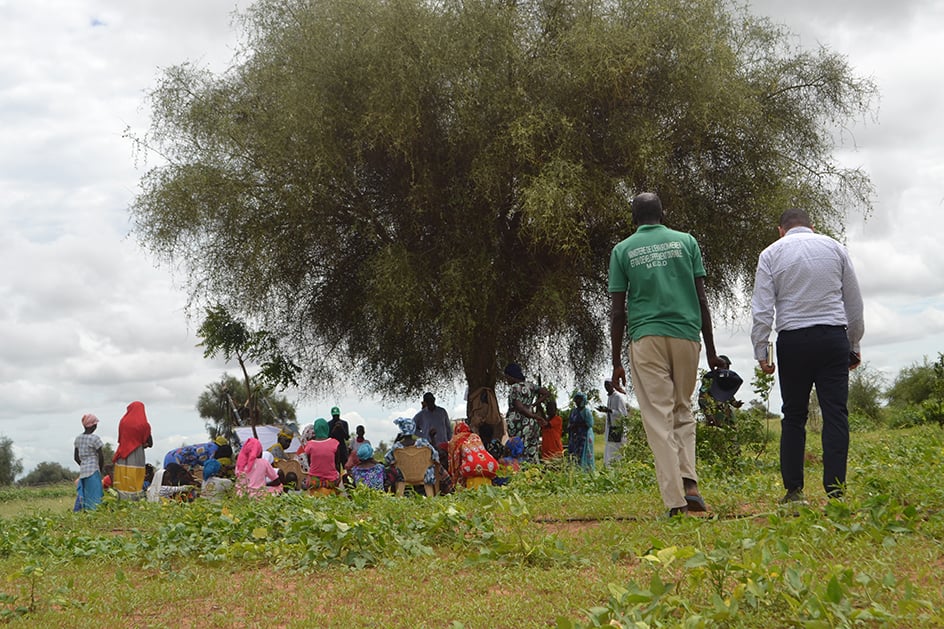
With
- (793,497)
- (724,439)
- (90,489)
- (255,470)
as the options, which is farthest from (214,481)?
(793,497)

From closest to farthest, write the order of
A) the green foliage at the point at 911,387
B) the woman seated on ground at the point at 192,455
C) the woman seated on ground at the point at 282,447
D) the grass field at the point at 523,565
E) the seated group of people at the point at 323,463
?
the grass field at the point at 523,565 < the seated group of people at the point at 323,463 < the woman seated on ground at the point at 192,455 < the woman seated on ground at the point at 282,447 < the green foliage at the point at 911,387

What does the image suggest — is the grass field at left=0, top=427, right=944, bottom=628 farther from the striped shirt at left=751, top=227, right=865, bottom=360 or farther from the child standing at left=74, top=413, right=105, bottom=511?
the child standing at left=74, top=413, right=105, bottom=511

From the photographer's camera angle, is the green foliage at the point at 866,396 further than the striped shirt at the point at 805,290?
Yes

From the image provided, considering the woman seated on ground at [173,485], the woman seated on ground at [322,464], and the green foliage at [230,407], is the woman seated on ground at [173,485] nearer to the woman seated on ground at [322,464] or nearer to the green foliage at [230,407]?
the woman seated on ground at [322,464]

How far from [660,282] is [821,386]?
1.27m

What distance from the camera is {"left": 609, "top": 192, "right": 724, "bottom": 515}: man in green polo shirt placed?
5.83 metres

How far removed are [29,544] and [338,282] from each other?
36.7 ft

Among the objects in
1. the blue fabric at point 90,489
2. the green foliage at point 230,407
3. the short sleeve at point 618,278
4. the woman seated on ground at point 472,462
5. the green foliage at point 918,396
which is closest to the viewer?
the short sleeve at point 618,278

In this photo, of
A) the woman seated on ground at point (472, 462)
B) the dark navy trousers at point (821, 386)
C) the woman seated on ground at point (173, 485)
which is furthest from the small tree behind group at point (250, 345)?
the dark navy trousers at point (821, 386)

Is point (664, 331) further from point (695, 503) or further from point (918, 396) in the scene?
point (918, 396)

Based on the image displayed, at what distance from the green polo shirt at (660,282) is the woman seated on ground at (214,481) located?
256 inches

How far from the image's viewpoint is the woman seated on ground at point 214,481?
35.9ft

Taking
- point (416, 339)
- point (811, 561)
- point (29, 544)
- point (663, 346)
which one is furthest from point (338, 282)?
point (811, 561)

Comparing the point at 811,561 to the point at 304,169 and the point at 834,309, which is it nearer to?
the point at 834,309
